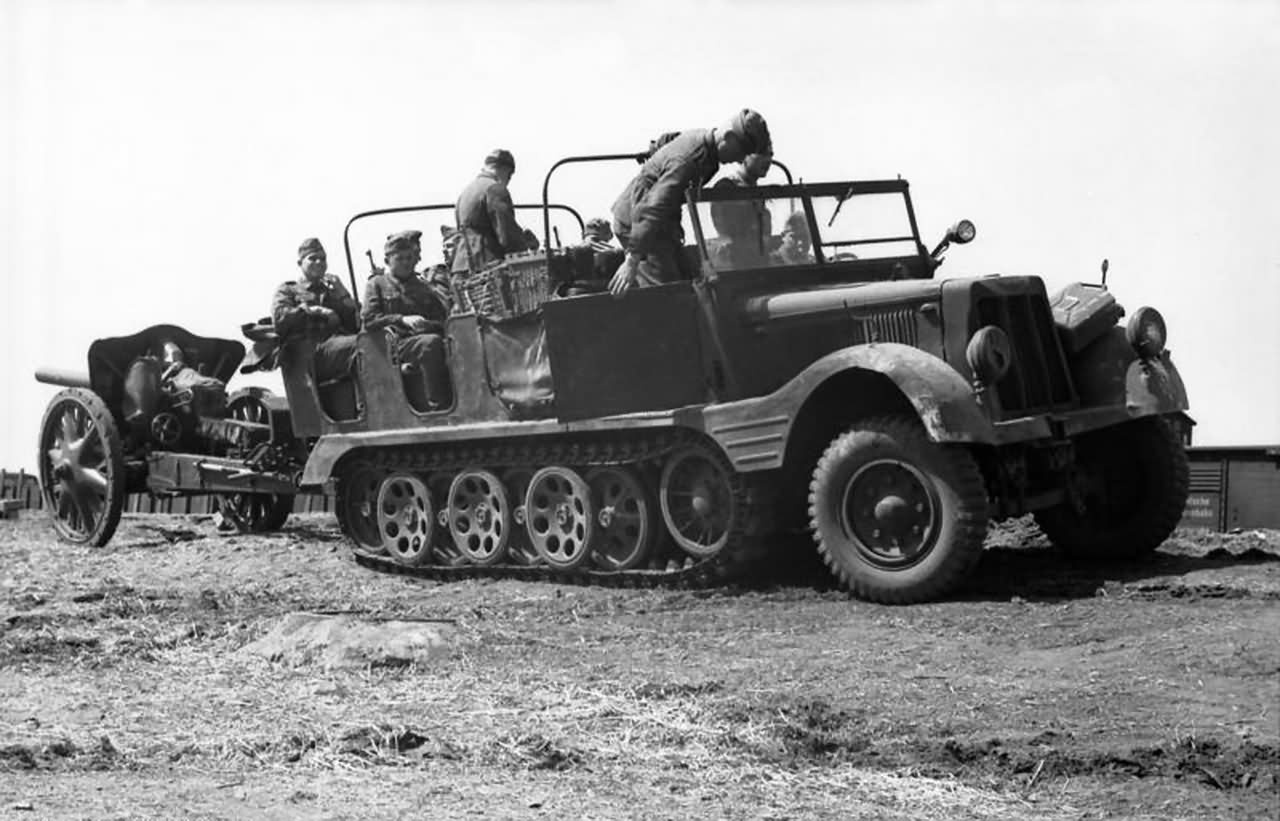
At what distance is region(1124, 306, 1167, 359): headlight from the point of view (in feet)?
37.4

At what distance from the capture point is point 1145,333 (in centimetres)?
1139

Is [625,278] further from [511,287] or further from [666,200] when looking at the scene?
[511,287]

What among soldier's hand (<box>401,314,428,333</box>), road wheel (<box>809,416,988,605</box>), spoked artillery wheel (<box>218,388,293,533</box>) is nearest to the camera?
road wheel (<box>809,416,988,605</box>)

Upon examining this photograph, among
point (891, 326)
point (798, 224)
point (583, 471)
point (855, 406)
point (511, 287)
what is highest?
point (798, 224)

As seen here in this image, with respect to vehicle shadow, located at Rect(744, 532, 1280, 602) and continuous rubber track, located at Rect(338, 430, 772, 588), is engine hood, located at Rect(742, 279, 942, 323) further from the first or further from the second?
vehicle shadow, located at Rect(744, 532, 1280, 602)

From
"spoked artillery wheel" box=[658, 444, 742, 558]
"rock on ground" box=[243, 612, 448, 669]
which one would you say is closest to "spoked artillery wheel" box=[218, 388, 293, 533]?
"spoked artillery wheel" box=[658, 444, 742, 558]

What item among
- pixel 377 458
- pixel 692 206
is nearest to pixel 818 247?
pixel 692 206

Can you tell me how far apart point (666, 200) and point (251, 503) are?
6490 mm

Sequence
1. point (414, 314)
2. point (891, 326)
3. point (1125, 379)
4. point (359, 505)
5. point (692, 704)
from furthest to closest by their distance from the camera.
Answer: point (359, 505)
point (414, 314)
point (1125, 379)
point (891, 326)
point (692, 704)

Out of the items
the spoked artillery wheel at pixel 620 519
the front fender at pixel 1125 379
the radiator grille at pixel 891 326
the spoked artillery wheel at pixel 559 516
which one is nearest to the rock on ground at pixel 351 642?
the spoked artillery wheel at pixel 620 519

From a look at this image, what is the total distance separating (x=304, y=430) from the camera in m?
14.7

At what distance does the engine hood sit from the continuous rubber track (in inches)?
34.1

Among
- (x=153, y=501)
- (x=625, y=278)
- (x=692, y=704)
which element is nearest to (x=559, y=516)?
(x=625, y=278)

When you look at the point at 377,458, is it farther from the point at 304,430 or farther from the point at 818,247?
the point at 818,247
